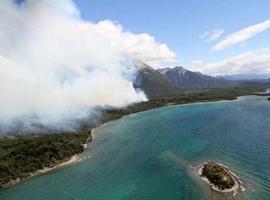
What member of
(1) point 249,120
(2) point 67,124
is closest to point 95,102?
(2) point 67,124

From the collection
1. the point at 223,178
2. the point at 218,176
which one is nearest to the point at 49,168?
the point at 218,176

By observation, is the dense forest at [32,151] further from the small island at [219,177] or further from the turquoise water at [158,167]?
the small island at [219,177]

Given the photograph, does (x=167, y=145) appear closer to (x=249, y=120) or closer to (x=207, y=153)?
(x=207, y=153)

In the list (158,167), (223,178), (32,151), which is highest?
(32,151)

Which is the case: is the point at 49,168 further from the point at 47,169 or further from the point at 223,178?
the point at 223,178

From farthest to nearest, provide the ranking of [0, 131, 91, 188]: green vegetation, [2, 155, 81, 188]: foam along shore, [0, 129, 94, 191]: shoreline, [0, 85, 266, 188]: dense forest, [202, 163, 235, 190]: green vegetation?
[0, 85, 266, 188]: dense forest → [0, 131, 91, 188]: green vegetation → [2, 155, 81, 188]: foam along shore → [0, 129, 94, 191]: shoreline → [202, 163, 235, 190]: green vegetation

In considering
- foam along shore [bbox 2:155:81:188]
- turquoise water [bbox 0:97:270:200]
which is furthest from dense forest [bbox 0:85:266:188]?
turquoise water [bbox 0:97:270:200]

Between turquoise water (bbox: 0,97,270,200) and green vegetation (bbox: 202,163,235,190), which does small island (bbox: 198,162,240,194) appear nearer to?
green vegetation (bbox: 202,163,235,190)
